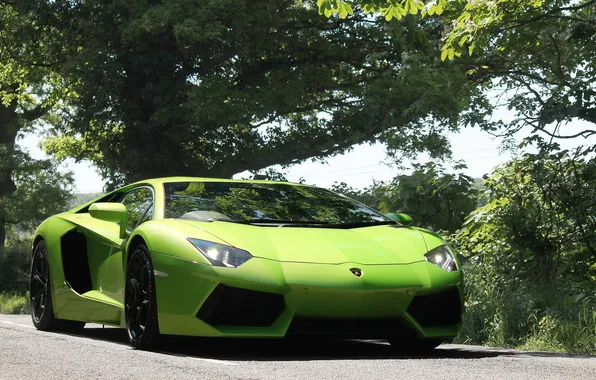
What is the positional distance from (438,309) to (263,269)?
1293mm

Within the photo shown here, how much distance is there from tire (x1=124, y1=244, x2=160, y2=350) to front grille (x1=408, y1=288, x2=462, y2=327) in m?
1.71

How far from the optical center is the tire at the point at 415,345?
694cm

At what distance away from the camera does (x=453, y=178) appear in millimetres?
13250

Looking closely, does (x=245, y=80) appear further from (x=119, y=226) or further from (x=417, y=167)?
(x=119, y=226)

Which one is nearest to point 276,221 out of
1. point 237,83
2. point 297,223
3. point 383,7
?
point 297,223

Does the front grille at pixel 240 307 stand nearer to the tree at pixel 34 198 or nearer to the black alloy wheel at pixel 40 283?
the black alloy wheel at pixel 40 283

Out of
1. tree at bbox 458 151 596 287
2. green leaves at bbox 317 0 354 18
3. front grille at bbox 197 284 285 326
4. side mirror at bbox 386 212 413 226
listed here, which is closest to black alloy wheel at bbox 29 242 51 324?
front grille at bbox 197 284 285 326

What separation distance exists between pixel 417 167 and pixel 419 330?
284 inches

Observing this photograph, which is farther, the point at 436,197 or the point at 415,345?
the point at 436,197

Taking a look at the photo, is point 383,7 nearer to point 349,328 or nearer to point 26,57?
point 349,328

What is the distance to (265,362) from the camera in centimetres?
587

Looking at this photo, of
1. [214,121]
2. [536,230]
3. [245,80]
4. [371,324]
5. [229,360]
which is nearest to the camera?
[229,360]

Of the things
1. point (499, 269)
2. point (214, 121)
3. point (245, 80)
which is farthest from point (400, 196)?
point (245, 80)

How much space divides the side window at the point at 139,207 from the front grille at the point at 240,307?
50.3 inches
